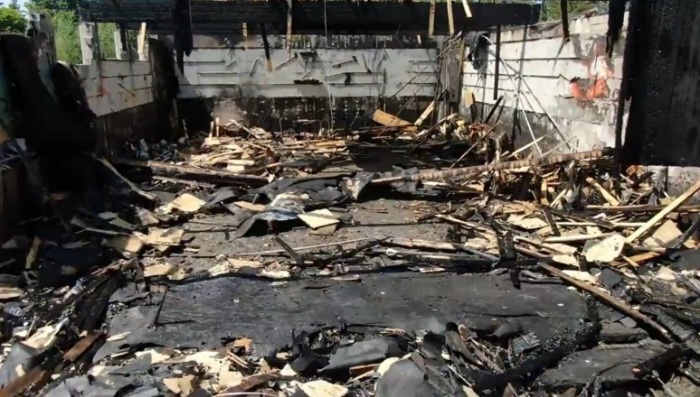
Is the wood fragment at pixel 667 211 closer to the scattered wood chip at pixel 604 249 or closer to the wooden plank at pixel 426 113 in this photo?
the scattered wood chip at pixel 604 249

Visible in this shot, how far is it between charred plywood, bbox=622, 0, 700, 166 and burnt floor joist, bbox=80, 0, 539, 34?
3662 mm

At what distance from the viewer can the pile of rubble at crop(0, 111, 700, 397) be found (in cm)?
408

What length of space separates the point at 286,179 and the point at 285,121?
7285mm

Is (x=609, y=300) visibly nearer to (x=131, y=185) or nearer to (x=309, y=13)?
(x=309, y=13)

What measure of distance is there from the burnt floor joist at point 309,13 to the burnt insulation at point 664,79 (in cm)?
365

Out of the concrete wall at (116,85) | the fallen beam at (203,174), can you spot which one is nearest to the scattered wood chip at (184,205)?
the fallen beam at (203,174)

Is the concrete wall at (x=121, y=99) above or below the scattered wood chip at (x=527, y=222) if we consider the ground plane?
above

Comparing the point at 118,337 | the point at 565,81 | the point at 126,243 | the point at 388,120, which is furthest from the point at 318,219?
the point at 388,120

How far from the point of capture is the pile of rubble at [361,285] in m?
4.08

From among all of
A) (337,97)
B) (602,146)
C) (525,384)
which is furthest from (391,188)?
(337,97)

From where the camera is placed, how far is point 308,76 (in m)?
16.2

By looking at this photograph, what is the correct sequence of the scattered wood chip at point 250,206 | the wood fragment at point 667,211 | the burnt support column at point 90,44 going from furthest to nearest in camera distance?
the burnt support column at point 90,44 < the scattered wood chip at point 250,206 < the wood fragment at point 667,211

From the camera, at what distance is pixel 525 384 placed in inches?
157

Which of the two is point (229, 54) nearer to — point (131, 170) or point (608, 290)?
point (131, 170)
